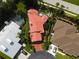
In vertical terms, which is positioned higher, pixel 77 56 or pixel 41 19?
pixel 41 19

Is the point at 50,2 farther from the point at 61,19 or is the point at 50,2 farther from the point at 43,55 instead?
the point at 43,55

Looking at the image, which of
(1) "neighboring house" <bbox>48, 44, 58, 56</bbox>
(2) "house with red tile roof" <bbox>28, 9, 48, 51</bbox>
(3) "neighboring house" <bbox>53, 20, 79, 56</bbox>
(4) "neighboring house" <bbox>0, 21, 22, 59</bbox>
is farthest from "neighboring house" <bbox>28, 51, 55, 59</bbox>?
(4) "neighboring house" <bbox>0, 21, 22, 59</bbox>

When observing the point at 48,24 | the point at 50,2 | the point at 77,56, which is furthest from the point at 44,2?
the point at 77,56

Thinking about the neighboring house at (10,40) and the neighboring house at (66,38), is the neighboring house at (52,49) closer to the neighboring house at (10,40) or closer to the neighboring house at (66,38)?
the neighboring house at (66,38)

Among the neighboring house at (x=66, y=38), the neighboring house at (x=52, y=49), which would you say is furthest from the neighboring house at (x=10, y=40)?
the neighboring house at (x=66, y=38)

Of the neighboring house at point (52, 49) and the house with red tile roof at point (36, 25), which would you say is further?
the house with red tile roof at point (36, 25)
